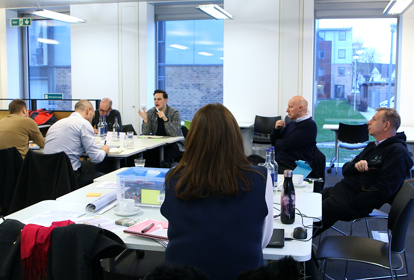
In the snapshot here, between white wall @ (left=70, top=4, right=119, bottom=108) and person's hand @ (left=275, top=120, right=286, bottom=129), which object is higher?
white wall @ (left=70, top=4, right=119, bottom=108)

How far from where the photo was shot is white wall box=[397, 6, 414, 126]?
7.17 meters

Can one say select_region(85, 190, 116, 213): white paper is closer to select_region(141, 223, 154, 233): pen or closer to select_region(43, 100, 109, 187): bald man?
select_region(141, 223, 154, 233): pen

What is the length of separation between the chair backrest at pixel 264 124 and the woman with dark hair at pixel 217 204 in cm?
579

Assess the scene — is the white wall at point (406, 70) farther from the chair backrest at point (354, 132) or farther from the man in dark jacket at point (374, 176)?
the man in dark jacket at point (374, 176)

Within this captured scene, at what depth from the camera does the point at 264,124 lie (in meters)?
7.40

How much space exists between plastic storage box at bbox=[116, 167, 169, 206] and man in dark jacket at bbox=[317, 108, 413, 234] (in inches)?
50.8

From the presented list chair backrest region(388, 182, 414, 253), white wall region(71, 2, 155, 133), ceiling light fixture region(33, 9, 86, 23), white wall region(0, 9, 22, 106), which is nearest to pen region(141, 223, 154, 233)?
chair backrest region(388, 182, 414, 253)

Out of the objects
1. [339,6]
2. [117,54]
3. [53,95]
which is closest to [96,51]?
[117,54]

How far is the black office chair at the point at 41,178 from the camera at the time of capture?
3170 millimetres

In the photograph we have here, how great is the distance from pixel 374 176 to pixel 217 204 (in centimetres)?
191

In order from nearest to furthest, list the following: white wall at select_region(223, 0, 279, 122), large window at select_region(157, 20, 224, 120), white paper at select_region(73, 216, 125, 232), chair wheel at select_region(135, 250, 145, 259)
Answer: white paper at select_region(73, 216, 125, 232) < chair wheel at select_region(135, 250, 145, 259) < white wall at select_region(223, 0, 279, 122) < large window at select_region(157, 20, 224, 120)

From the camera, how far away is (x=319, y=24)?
25.7 ft

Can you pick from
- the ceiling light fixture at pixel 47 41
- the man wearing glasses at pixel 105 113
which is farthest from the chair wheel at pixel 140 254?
the ceiling light fixture at pixel 47 41

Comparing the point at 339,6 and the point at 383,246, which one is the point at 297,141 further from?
the point at 339,6
